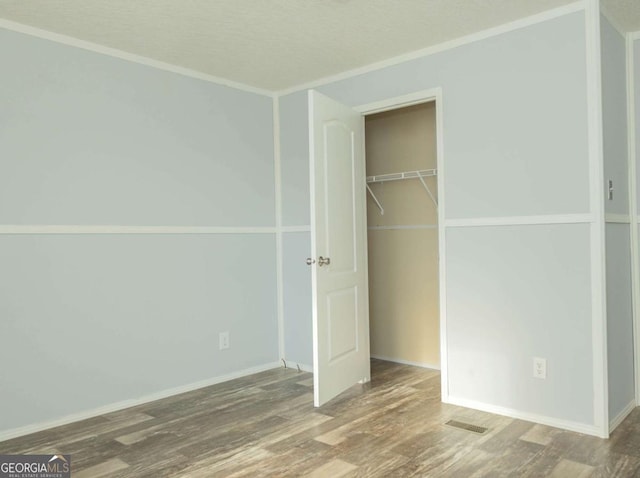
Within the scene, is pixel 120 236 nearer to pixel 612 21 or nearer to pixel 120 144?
pixel 120 144

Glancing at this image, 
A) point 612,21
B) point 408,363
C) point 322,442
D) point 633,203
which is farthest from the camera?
point 408,363

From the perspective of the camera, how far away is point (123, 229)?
3.36 m

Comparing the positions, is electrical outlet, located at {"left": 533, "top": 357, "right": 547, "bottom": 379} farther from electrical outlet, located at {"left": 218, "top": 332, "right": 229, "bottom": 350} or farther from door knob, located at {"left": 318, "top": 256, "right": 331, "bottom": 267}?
electrical outlet, located at {"left": 218, "top": 332, "right": 229, "bottom": 350}

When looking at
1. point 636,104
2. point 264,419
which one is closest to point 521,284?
point 636,104

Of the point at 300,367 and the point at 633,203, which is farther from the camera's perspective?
the point at 300,367

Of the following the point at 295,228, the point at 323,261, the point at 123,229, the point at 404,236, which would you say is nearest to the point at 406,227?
the point at 404,236

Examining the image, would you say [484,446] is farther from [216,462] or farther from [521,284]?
[216,462]

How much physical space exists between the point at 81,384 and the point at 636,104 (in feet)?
12.7

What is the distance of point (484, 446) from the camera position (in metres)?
2.64

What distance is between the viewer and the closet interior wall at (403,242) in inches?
167

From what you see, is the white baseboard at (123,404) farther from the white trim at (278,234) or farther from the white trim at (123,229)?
the white trim at (123,229)

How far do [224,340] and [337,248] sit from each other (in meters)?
1.23

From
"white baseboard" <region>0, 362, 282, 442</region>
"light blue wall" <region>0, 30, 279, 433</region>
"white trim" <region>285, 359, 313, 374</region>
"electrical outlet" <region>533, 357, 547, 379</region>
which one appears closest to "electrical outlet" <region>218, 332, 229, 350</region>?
"light blue wall" <region>0, 30, 279, 433</region>

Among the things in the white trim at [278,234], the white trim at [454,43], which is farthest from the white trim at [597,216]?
the white trim at [278,234]
